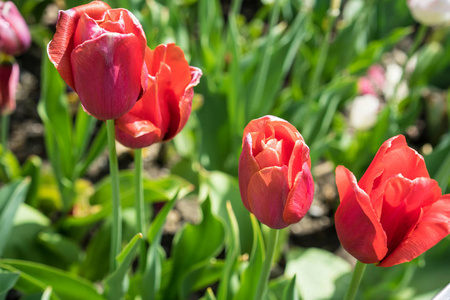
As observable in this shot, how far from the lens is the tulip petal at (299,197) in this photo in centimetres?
43

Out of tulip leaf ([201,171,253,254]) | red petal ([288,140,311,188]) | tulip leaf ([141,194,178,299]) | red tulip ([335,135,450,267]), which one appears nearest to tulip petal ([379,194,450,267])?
red tulip ([335,135,450,267])

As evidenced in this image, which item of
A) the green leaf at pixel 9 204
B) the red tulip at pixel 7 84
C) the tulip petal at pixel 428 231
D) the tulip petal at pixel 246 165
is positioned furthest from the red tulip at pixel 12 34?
the tulip petal at pixel 428 231

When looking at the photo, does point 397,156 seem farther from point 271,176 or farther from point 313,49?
point 313,49

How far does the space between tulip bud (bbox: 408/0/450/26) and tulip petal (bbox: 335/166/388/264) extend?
2.32 ft

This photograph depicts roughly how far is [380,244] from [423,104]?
148cm

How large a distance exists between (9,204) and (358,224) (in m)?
0.52

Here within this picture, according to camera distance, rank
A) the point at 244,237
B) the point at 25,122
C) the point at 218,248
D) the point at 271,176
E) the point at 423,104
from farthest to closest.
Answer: the point at 423,104
the point at 25,122
the point at 244,237
the point at 218,248
the point at 271,176

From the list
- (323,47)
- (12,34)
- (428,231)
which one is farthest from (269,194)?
(323,47)

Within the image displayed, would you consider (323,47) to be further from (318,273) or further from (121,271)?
(121,271)

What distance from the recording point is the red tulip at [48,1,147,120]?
424mm

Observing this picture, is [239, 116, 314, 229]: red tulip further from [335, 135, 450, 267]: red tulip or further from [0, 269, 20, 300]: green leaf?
[0, 269, 20, 300]: green leaf

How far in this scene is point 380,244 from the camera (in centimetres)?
43

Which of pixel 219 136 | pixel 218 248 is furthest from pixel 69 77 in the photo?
pixel 219 136

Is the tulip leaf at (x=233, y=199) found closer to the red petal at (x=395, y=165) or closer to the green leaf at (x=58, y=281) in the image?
the green leaf at (x=58, y=281)
